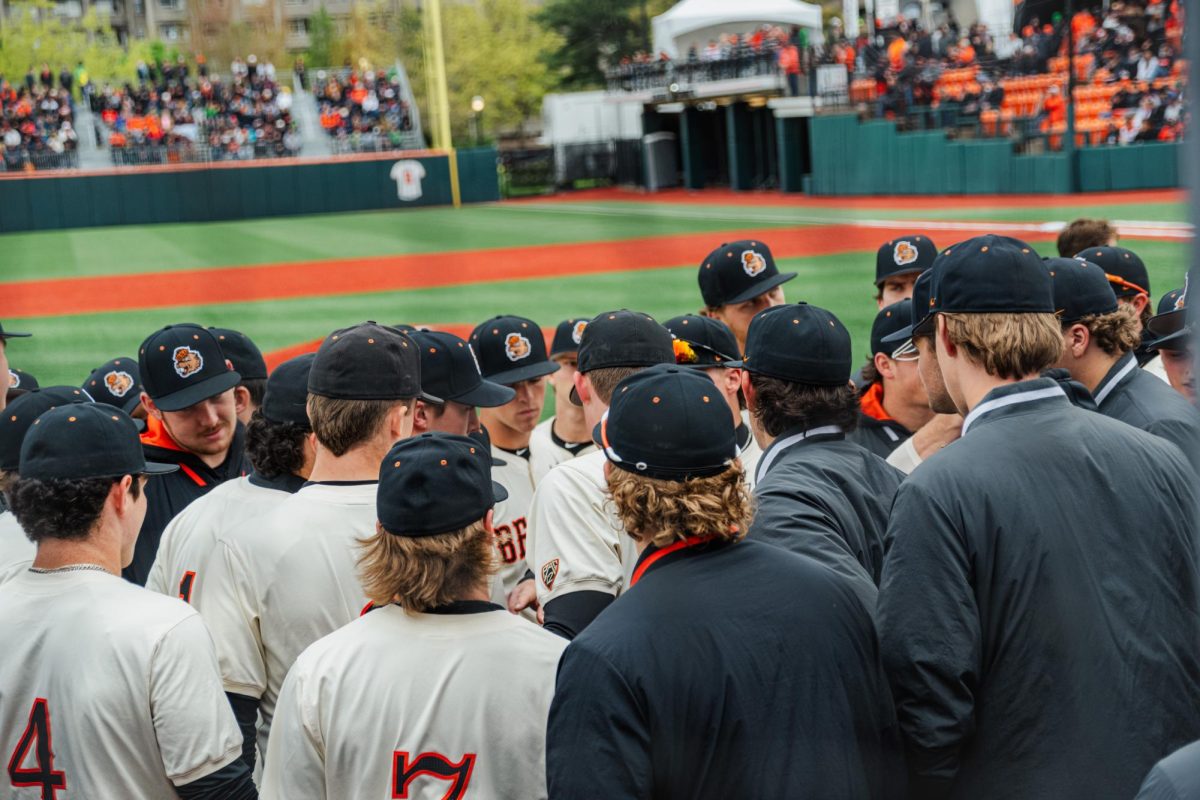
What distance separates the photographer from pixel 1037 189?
21875mm

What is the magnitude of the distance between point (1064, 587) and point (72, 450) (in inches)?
84.6

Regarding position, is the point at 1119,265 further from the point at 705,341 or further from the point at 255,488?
the point at 255,488

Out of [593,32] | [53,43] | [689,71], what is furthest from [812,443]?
[593,32]

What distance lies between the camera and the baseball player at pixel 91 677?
257 centimetres

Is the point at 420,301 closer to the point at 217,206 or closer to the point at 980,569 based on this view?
the point at 980,569

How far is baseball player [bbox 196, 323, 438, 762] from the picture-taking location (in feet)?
9.89

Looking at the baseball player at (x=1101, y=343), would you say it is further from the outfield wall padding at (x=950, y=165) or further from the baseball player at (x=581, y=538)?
the outfield wall padding at (x=950, y=165)

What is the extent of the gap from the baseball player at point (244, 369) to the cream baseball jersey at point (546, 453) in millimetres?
1047

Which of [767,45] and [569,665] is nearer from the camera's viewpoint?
[569,665]

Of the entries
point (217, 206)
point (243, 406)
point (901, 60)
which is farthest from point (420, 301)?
point (217, 206)

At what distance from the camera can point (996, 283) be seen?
2484mm

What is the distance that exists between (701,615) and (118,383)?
3.69 metres

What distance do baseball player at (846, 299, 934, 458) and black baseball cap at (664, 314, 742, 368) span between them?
1.70 ft

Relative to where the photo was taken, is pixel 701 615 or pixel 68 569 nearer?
pixel 701 615
